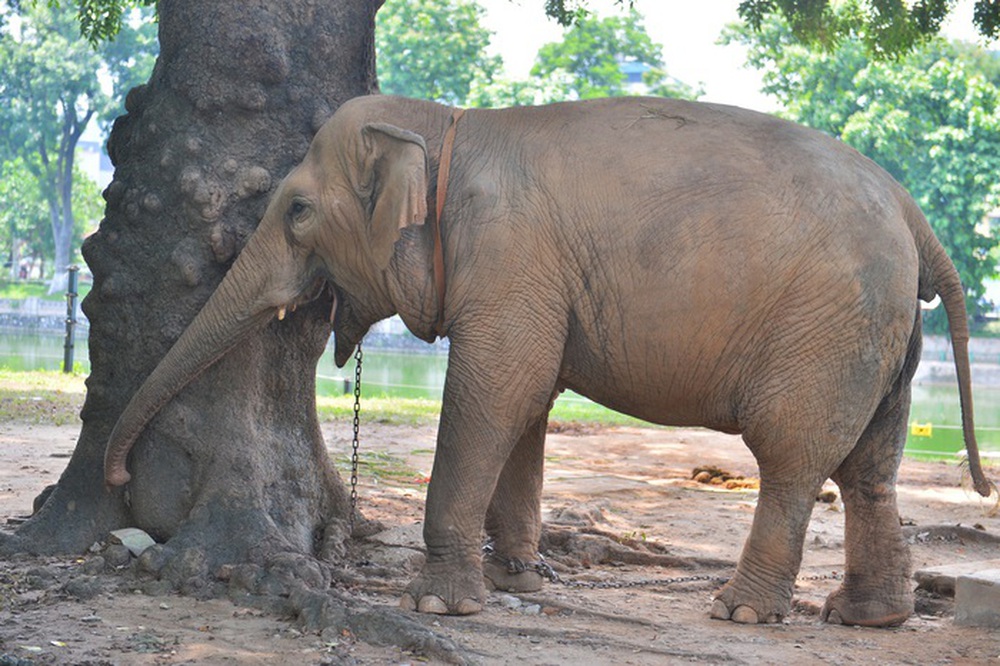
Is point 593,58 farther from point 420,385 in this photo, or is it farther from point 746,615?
point 746,615

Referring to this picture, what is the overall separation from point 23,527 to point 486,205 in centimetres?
271

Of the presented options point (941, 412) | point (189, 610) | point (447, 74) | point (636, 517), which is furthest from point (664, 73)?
point (189, 610)

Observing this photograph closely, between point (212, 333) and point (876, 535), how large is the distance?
305cm

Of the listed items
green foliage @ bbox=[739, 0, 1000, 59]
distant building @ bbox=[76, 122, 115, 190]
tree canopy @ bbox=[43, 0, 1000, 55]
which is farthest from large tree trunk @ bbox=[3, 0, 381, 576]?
distant building @ bbox=[76, 122, 115, 190]

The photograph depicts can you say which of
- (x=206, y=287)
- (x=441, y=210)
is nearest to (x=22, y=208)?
(x=206, y=287)

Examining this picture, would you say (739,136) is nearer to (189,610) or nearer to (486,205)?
(486,205)

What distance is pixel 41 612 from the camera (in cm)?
490

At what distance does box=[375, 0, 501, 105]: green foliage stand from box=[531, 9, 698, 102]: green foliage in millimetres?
2534

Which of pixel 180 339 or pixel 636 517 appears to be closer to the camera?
pixel 180 339

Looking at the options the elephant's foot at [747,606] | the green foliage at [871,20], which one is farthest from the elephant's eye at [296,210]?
the green foliage at [871,20]

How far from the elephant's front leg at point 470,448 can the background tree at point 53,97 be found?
162 feet

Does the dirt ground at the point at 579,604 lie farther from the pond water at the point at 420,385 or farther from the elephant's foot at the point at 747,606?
the pond water at the point at 420,385

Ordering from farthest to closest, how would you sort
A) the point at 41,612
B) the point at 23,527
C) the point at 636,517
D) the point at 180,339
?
the point at 636,517 < the point at 23,527 < the point at 180,339 < the point at 41,612

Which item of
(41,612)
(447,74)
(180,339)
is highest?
(447,74)
